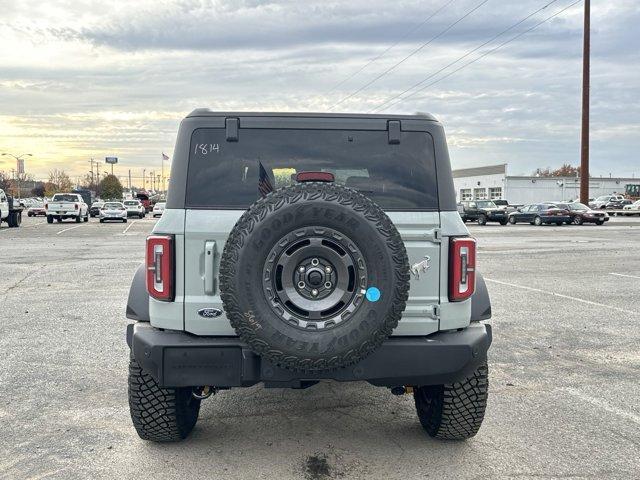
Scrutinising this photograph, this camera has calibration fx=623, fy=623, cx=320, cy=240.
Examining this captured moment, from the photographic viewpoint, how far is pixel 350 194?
3.28m

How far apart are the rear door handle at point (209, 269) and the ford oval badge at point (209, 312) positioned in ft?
0.32

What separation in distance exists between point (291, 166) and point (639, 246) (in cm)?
2023

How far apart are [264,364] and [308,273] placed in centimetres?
59

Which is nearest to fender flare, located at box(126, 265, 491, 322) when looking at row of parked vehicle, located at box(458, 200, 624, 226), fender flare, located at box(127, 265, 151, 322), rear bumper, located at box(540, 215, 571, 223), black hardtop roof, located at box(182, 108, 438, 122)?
fender flare, located at box(127, 265, 151, 322)

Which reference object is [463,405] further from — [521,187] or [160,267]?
[521,187]

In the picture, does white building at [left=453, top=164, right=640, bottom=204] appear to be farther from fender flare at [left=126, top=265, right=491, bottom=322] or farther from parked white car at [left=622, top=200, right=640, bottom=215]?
fender flare at [left=126, top=265, right=491, bottom=322]

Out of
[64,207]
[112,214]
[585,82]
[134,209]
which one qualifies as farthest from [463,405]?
[134,209]

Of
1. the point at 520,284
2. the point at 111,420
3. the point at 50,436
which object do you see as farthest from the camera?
the point at 520,284

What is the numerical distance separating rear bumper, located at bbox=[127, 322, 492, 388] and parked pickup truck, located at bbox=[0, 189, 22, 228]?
3113cm

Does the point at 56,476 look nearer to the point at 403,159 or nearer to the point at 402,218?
the point at 402,218

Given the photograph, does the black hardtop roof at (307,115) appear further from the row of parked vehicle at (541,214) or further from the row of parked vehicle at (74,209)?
the row of parked vehicle at (74,209)

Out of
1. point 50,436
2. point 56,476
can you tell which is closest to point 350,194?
point 56,476

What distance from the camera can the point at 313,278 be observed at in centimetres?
321

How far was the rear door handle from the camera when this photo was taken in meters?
3.54
